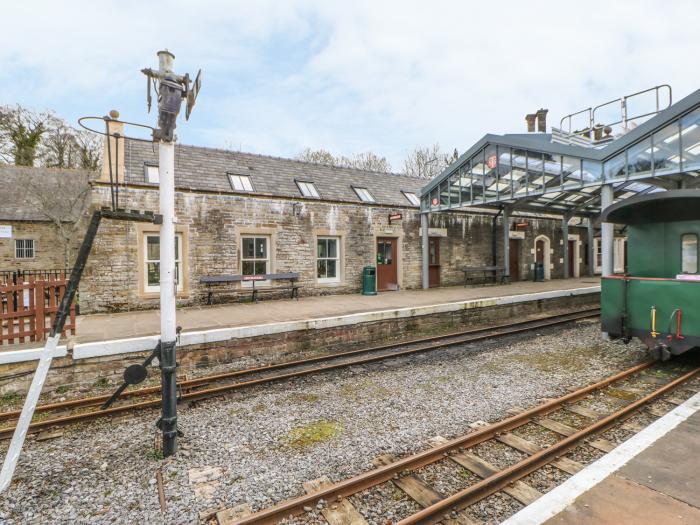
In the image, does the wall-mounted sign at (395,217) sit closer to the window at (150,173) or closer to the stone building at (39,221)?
the window at (150,173)

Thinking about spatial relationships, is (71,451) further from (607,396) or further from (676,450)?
(607,396)

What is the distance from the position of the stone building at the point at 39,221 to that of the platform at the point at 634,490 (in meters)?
20.5

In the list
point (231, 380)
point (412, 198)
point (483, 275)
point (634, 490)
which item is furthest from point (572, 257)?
point (231, 380)

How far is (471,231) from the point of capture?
52.2 feet

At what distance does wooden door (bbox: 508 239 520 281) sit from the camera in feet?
56.9

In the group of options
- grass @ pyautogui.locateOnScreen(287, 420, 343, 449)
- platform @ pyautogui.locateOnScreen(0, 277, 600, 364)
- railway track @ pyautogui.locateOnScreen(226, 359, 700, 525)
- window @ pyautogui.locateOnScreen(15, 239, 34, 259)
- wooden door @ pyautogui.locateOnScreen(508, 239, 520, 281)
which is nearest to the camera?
railway track @ pyautogui.locateOnScreen(226, 359, 700, 525)

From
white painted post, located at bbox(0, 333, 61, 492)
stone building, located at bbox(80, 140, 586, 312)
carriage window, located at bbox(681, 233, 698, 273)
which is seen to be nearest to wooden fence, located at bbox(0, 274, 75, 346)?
stone building, located at bbox(80, 140, 586, 312)

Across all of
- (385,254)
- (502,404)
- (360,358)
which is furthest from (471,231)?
(502,404)

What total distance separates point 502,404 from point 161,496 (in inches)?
163

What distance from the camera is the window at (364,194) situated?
1416cm

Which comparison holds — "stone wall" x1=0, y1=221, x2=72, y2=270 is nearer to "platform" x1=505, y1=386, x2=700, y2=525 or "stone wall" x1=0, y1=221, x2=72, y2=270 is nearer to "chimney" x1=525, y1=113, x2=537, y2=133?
"platform" x1=505, y1=386, x2=700, y2=525

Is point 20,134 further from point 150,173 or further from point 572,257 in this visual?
point 572,257

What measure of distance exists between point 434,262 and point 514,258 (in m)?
5.13

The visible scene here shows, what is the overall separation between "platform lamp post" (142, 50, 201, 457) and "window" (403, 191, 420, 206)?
12.6 m
